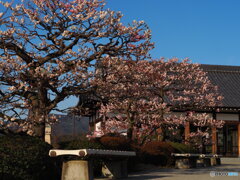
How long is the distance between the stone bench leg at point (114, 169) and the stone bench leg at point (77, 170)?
1.90 meters

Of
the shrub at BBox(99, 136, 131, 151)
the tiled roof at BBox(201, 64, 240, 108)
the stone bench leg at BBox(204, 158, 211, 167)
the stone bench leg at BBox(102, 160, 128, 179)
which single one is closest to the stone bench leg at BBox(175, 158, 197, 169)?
the stone bench leg at BBox(204, 158, 211, 167)

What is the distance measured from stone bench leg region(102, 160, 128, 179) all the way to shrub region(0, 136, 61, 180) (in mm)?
2044

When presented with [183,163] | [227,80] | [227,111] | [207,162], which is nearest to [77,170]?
[183,163]

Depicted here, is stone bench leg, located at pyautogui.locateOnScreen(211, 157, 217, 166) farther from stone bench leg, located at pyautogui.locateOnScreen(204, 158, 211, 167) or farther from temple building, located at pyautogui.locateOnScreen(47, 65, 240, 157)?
temple building, located at pyautogui.locateOnScreen(47, 65, 240, 157)

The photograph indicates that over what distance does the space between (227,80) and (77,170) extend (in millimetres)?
27587

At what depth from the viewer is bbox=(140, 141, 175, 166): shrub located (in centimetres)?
1630

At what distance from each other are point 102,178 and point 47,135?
42.3 ft

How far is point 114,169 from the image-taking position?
36.0 ft

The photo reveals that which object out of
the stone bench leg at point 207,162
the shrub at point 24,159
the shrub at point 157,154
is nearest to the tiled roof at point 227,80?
the stone bench leg at point 207,162

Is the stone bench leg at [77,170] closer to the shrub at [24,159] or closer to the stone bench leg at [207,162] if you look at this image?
the shrub at [24,159]

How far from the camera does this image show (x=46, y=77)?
→ 1044cm

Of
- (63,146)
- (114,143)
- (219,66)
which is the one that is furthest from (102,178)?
(219,66)

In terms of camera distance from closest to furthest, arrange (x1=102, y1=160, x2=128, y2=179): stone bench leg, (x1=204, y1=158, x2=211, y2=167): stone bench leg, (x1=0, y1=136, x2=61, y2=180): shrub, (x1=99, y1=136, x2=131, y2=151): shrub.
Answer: (x1=0, y1=136, x2=61, y2=180): shrub < (x1=102, y1=160, x2=128, y2=179): stone bench leg < (x1=99, y1=136, x2=131, y2=151): shrub < (x1=204, y1=158, x2=211, y2=167): stone bench leg

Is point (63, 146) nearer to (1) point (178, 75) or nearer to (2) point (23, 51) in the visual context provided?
(2) point (23, 51)
